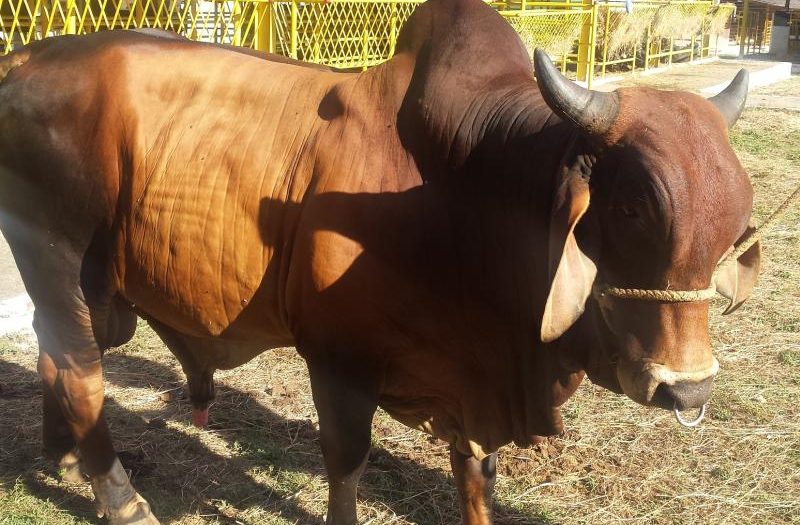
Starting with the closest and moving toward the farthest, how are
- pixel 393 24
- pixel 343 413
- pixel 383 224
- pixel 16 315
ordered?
pixel 383 224 < pixel 343 413 < pixel 16 315 < pixel 393 24

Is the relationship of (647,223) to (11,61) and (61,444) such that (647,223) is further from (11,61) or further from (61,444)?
(61,444)

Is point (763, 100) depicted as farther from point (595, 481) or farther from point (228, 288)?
point (228, 288)

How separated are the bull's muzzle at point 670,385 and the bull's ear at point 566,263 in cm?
19

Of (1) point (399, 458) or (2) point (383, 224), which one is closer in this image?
(2) point (383, 224)

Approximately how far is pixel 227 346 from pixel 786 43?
78.0ft

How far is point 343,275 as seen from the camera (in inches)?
94.5

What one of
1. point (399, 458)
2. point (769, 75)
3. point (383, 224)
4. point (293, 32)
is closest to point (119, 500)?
point (399, 458)

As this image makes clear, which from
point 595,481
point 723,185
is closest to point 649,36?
point 595,481

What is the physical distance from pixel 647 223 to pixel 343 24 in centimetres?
813

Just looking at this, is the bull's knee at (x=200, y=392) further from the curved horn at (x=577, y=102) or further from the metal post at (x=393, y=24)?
the metal post at (x=393, y=24)

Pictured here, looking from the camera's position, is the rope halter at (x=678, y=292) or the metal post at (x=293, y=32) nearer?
the rope halter at (x=678, y=292)

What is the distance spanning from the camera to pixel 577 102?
1981 millimetres

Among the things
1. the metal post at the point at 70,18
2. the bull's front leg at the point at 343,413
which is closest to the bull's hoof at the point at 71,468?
the bull's front leg at the point at 343,413

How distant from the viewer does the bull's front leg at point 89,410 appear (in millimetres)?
3129
